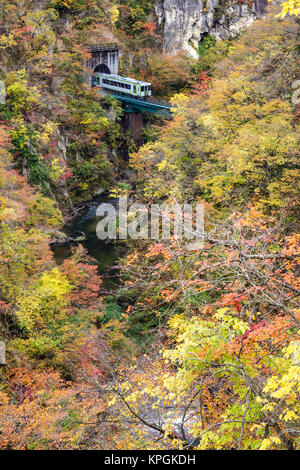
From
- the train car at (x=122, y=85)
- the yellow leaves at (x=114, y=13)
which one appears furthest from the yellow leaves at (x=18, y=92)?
the yellow leaves at (x=114, y=13)

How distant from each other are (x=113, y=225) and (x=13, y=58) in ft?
48.6

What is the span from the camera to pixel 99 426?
10133 mm

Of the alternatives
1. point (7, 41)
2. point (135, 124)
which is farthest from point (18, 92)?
point (135, 124)

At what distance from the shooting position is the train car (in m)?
34.6

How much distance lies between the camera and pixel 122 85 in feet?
117

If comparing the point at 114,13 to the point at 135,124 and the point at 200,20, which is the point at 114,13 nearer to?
the point at 200,20

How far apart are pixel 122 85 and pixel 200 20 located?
1209 cm

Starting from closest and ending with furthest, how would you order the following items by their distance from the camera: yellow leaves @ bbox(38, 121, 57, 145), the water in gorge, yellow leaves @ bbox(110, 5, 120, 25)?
the water in gorge, yellow leaves @ bbox(38, 121, 57, 145), yellow leaves @ bbox(110, 5, 120, 25)

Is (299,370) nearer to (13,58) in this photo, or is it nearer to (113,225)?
(113,225)

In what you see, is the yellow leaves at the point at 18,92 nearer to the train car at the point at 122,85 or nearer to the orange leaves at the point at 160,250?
the train car at the point at 122,85

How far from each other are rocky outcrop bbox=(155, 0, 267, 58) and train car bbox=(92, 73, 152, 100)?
8496 millimetres

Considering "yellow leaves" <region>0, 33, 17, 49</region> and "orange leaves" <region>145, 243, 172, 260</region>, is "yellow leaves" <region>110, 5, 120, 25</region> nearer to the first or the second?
"yellow leaves" <region>0, 33, 17, 49</region>

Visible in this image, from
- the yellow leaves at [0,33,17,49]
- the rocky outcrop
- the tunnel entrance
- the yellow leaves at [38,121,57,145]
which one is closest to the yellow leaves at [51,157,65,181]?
the yellow leaves at [38,121,57,145]
